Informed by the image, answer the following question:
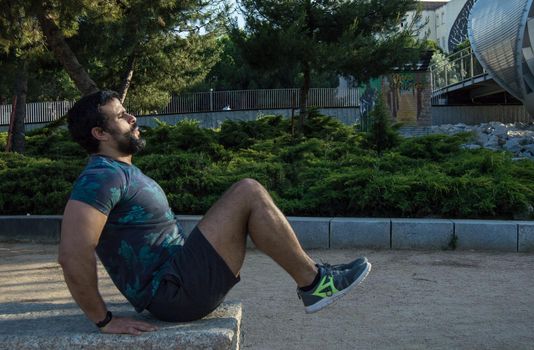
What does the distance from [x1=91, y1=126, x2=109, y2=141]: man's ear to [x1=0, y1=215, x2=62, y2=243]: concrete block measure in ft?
18.4

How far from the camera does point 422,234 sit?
7.39m

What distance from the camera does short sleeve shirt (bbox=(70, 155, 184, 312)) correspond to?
3021 millimetres

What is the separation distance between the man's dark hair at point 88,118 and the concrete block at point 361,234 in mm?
4751

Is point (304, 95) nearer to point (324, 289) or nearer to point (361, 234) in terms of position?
point (361, 234)

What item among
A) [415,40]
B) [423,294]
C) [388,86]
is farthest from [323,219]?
[388,86]

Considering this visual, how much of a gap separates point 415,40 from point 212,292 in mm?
13287

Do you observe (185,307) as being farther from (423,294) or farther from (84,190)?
(423,294)

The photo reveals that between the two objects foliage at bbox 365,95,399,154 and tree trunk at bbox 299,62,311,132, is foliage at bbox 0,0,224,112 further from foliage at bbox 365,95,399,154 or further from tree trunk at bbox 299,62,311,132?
foliage at bbox 365,95,399,154

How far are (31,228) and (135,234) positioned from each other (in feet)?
19.7

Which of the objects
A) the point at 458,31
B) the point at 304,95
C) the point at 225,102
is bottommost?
the point at 304,95

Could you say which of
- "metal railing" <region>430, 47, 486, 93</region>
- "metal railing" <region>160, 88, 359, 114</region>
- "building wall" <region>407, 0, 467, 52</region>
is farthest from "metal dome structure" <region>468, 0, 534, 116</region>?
"building wall" <region>407, 0, 467, 52</region>

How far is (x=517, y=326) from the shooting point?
4555mm

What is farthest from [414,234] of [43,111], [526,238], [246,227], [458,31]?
[458,31]

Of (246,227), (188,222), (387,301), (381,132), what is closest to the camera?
(246,227)
